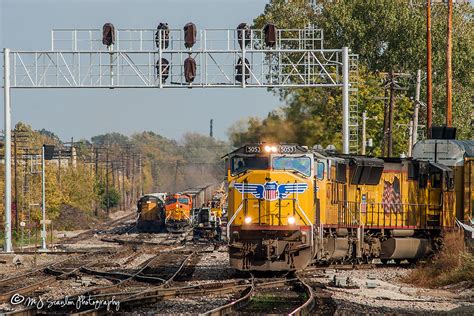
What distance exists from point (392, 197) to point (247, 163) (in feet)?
27.3

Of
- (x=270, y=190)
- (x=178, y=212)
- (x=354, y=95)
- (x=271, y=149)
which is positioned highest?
(x=354, y=95)

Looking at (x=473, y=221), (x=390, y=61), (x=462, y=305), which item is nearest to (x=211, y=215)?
(x=390, y=61)

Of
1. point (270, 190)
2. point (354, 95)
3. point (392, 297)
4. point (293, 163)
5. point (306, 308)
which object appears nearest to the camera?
point (306, 308)

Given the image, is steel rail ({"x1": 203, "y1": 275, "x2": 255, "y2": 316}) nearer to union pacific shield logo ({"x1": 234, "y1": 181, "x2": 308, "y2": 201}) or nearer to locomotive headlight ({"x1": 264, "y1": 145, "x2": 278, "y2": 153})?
union pacific shield logo ({"x1": 234, "y1": 181, "x2": 308, "y2": 201})

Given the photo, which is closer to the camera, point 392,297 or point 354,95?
point 392,297

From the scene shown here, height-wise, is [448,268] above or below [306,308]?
below

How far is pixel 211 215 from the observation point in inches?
2339

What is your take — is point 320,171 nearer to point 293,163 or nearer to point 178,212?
point 293,163

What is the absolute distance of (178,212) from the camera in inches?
2717

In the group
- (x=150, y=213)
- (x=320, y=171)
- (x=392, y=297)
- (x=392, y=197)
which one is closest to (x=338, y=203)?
(x=320, y=171)

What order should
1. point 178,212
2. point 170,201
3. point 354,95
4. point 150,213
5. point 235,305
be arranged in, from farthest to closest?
point 150,213 < point 178,212 < point 170,201 < point 354,95 < point 235,305

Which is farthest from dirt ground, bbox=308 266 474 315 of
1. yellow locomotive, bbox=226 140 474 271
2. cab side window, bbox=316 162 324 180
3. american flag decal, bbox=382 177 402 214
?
american flag decal, bbox=382 177 402 214

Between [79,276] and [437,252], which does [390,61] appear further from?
→ [79,276]

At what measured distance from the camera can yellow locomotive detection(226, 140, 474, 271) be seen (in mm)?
25547
